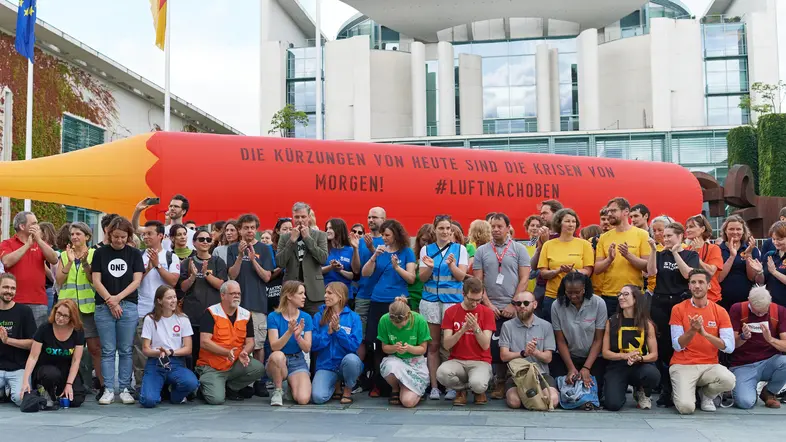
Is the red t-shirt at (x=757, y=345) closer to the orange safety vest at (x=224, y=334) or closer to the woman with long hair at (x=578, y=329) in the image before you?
the woman with long hair at (x=578, y=329)

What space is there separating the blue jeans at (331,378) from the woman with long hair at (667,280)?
3108 mm

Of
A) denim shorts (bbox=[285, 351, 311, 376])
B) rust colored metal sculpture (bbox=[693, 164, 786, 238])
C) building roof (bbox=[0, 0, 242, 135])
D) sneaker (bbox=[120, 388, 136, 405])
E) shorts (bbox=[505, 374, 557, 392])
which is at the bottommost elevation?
sneaker (bbox=[120, 388, 136, 405])

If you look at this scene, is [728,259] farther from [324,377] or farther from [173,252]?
[173,252]

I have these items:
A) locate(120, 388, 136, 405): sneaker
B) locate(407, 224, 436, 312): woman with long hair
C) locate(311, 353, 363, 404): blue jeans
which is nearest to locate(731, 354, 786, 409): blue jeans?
locate(407, 224, 436, 312): woman with long hair

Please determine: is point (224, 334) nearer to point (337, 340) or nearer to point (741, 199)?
point (337, 340)

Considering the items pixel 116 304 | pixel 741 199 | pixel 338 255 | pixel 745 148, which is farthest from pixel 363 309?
pixel 745 148

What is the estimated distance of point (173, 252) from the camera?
8.27 metres

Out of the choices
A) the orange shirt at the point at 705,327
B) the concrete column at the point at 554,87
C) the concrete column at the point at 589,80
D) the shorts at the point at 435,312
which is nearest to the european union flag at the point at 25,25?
the shorts at the point at 435,312

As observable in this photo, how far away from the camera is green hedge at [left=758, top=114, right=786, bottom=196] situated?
97.8ft

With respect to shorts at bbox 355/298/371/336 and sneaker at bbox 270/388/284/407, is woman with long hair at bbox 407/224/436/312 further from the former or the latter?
sneaker at bbox 270/388/284/407

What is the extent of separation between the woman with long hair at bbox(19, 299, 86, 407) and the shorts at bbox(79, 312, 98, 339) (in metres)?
0.31

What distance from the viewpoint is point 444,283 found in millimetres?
7918

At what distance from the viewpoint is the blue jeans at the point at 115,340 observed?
24.8 feet

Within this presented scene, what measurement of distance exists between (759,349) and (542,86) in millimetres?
34461
